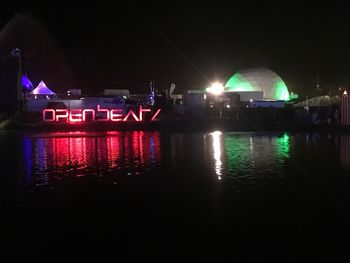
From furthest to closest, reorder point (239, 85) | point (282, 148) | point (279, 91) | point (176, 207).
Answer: point (279, 91) < point (239, 85) < point (282, 148) < point (176, 207)

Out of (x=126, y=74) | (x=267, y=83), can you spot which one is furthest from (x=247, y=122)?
(x=126, y=74)

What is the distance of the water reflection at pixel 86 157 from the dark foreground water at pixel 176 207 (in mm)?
60

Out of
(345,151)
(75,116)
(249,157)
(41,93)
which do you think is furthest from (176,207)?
(41,93)

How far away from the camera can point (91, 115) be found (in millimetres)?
35719

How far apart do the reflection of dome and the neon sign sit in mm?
39297

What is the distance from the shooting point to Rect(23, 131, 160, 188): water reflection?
42.5 feet

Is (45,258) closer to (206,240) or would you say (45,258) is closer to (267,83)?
(206,240)

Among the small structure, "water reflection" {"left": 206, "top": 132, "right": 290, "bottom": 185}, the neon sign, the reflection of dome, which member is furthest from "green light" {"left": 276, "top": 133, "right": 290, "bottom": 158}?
the reflection of dome

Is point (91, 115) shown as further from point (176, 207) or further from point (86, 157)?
point (176, 207)

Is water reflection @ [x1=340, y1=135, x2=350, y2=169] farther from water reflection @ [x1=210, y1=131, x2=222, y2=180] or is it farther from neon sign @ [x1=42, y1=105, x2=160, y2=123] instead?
neon sign @ [x1=42, y1=105, x2=160, y2=123]

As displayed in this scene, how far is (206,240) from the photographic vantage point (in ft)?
21.9

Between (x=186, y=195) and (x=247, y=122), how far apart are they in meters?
25.5

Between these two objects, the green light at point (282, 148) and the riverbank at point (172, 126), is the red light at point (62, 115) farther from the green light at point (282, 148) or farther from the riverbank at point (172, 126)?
the green light at point (282, 148)

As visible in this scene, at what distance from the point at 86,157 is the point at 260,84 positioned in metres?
61.5
